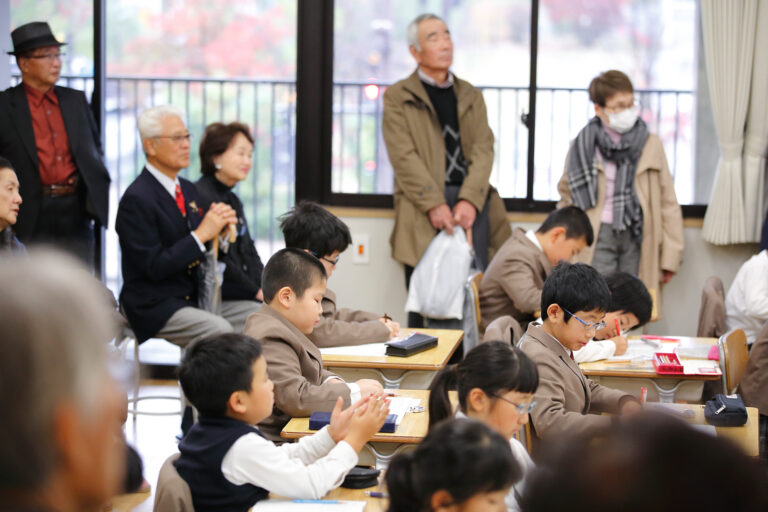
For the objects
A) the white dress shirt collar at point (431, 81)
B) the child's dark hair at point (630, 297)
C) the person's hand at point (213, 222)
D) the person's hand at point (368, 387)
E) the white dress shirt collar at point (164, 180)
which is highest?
the white dress shirt collar at point (431, 81)

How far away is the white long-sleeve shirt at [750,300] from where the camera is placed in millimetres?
3959

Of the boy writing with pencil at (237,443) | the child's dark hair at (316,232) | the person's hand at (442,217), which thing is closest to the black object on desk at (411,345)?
the child's dark hair at (316,232)

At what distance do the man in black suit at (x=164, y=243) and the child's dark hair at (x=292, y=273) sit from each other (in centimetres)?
117

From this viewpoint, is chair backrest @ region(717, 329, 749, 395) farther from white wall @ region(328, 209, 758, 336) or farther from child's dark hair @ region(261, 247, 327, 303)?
white wall @ region(328, 209, 758, 336)

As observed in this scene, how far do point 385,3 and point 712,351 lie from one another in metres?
2.89

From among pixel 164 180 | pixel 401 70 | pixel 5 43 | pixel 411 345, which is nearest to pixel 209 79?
pixel 5 43

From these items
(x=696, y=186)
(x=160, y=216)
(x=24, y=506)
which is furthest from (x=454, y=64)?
(x=24, y=506)

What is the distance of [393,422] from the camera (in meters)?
2.40

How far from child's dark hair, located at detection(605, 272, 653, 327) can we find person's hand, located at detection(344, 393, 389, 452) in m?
1.84

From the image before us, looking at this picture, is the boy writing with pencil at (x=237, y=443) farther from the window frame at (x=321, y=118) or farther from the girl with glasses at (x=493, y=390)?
the window frame at (x=321, y=118)

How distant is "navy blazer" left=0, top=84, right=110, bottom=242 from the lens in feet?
14.7

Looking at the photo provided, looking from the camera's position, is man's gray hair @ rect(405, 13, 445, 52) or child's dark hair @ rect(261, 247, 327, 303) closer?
child's dark hair @ rect(261, 247, 327, 303)

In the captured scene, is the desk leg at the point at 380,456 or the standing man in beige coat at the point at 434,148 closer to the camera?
the desk leg at the point at 380,456

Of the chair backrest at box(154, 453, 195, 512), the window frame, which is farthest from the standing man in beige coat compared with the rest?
the chair backrest at box(154, 453, 195, 512)
